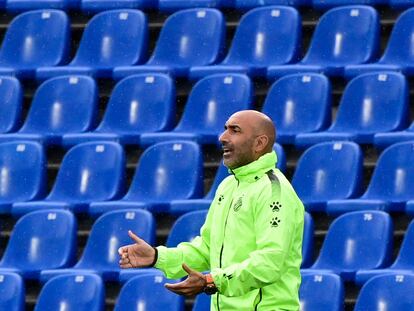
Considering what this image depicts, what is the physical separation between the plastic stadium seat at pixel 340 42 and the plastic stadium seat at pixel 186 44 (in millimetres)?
A: 500

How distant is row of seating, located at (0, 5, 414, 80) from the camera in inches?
352

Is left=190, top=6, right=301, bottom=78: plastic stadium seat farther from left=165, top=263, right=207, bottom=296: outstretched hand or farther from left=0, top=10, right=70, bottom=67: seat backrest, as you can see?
left=165, top=263, right=207, bottom=296: outstretched hand

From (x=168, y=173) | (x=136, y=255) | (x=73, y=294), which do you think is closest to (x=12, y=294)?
(x=73, y=294)

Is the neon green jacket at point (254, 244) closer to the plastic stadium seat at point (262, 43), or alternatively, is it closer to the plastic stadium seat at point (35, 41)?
the plastic stadium seat at point (262, 43)

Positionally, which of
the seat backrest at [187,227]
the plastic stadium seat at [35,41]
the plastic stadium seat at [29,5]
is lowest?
the seat backrest at [187,227]

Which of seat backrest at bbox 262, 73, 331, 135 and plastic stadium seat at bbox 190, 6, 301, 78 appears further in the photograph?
plastic stadium seat at bbox 190, 6, 301, 78

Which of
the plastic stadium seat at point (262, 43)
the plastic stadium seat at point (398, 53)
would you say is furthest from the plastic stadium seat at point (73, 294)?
the plastic stadium seat at point (398, 53)

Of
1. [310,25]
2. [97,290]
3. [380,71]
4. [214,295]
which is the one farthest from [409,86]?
[214,295]

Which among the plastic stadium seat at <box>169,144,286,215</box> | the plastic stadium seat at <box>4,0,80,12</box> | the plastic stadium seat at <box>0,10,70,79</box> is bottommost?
the plastic stadium seat at <box>169,144,286,215</box>

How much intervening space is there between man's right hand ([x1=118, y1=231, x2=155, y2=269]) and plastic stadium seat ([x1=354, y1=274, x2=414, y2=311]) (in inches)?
73.3

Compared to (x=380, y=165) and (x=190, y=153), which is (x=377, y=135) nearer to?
(x=380, y=165)

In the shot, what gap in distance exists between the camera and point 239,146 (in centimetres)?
562

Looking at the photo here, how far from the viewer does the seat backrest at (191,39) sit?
928 centimetres

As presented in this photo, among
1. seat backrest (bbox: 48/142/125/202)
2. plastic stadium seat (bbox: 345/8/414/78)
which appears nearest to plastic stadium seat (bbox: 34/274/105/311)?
seat backrest (bbox: 48/142/125/202)
